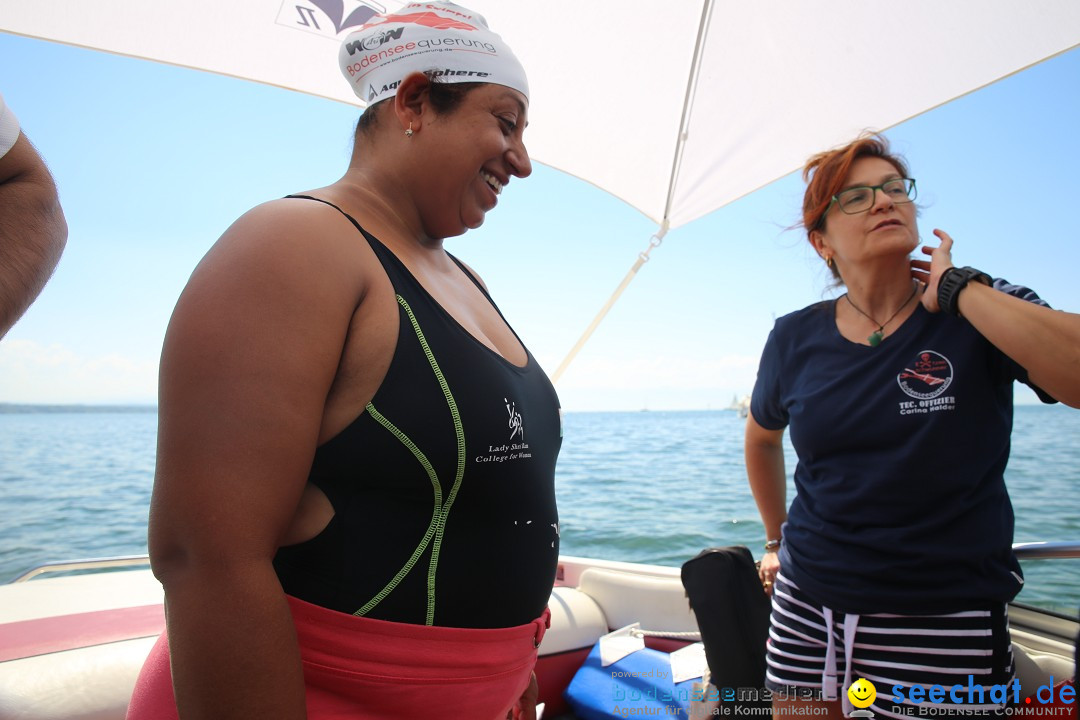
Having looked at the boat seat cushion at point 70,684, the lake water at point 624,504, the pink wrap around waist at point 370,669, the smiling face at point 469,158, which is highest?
the smiling face at point 469,158

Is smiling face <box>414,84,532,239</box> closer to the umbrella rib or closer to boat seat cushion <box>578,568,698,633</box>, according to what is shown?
the umbrella rib

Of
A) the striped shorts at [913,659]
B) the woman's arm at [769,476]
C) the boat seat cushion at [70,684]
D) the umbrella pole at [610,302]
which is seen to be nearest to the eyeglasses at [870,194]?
the woman's arm at [769,476]

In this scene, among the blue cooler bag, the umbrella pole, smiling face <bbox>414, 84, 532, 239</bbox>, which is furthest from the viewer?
the umbrella pole

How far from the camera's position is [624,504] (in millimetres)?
19156

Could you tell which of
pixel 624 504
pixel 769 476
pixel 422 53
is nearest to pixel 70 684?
pixel 422 53

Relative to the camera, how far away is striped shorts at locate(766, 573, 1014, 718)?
1.49m

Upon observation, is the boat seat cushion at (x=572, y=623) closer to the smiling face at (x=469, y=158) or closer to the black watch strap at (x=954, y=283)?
the black watch strap at (x=954, y=283)

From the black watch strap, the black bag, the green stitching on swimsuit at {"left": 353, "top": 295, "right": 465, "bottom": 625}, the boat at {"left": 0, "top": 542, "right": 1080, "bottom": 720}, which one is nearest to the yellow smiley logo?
the boat at {"left": 0, "top": 542, "right": 1080, "bottom": 720}

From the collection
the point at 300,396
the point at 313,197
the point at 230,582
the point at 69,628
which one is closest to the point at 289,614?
the point at 230,582

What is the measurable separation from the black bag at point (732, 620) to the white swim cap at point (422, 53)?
179cm

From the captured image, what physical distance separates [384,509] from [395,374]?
177 millimetres

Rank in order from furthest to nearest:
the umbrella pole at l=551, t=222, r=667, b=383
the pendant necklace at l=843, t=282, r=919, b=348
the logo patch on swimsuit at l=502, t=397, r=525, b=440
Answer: the umbrella pole at l=551, t=222, r=667, b=383, the pendant necklace at l=843, t=282, r=919, b=348, the logo patch on swimsuit at l=502, t=397, r=525, b=440

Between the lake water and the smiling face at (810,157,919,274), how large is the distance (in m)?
1.48

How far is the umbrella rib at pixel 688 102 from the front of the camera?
11.1ft
